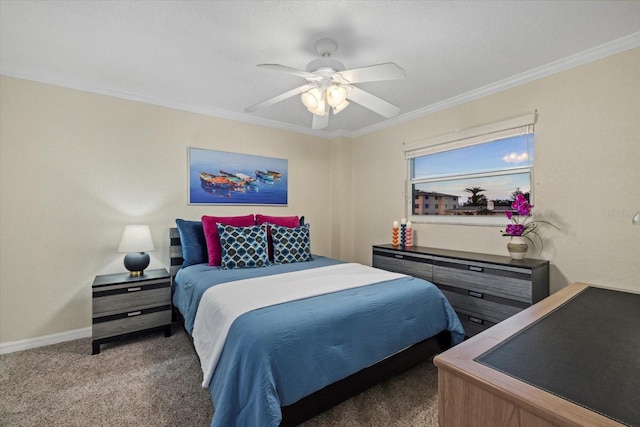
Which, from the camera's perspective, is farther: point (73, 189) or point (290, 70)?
point (73, 189)

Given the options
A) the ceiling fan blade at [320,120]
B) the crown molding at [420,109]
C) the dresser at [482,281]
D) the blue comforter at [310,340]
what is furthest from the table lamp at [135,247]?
the dresser at [482,281]

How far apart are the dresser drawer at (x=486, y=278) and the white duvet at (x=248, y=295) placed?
0.76 metres

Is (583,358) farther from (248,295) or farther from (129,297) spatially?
(129,297)

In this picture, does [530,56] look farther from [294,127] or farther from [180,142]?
[180,142]

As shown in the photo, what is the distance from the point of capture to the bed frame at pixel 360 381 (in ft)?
4.88

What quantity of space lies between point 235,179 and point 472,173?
9.27 feet

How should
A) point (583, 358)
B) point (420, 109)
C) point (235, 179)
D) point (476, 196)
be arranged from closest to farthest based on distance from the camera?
point (583, 358), point (476, 196), point (420, 109), point (235, 179)

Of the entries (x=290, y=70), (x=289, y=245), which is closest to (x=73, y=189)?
(x=289, y=245)

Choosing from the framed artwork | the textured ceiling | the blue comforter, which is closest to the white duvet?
the blue comforter

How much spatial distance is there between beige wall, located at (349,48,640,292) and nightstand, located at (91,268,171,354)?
324 cm

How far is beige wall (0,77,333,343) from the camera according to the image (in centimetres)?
254

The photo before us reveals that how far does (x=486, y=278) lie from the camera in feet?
8.29

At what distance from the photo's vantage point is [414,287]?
7.02 ft

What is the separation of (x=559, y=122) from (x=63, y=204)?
4582 millimetres
